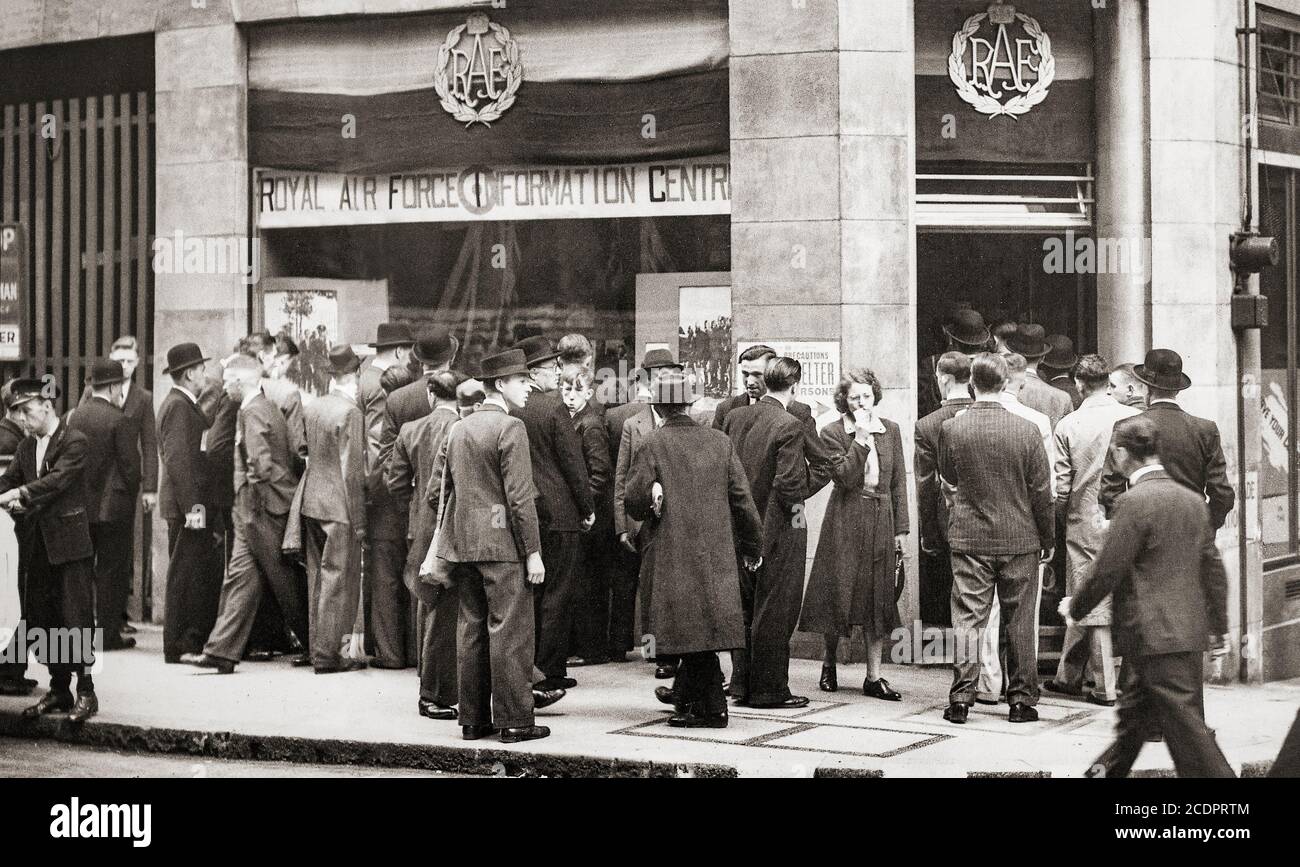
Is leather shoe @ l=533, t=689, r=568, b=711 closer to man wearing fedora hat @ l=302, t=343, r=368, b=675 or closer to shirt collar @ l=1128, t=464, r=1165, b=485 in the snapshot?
man wearing fedora hat @ l=302, t=343, r=368, b=675

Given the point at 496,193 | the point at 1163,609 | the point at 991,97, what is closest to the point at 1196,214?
the point at 991,97

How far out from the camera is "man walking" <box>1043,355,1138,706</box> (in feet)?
35.2

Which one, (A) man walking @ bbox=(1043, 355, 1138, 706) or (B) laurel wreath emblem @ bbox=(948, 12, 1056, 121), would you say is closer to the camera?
(A) man walking @ bbox=(1043, 355, 1138, 706)

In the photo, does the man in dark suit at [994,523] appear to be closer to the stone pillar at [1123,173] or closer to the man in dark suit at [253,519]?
the stone pillar at [1123,173]

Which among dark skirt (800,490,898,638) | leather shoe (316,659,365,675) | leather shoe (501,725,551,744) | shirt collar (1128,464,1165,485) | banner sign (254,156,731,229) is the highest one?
banner sign (254,156,731,229)

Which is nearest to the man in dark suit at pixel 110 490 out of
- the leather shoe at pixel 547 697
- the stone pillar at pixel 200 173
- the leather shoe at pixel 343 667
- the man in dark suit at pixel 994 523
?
the stone pillar at pixel 200 173

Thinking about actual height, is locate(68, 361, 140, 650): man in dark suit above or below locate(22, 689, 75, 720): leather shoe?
above

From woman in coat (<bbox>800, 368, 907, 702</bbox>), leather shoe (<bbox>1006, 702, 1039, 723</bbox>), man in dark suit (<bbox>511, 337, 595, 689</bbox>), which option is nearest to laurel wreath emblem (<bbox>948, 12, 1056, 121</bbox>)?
woman in coat (<bbox>800, 368, 907, 702</bbox>)

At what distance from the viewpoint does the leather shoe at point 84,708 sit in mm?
10148

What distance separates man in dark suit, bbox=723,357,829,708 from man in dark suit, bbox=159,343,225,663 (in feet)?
14.3

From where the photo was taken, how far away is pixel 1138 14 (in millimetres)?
12445

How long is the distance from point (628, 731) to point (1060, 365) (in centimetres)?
475

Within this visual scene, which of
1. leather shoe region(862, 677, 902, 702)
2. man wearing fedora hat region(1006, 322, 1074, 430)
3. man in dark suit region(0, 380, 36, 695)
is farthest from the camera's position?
man wearing fedora hat region(1006, 322, 1074, 430)

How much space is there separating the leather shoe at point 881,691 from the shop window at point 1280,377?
13.1ft
